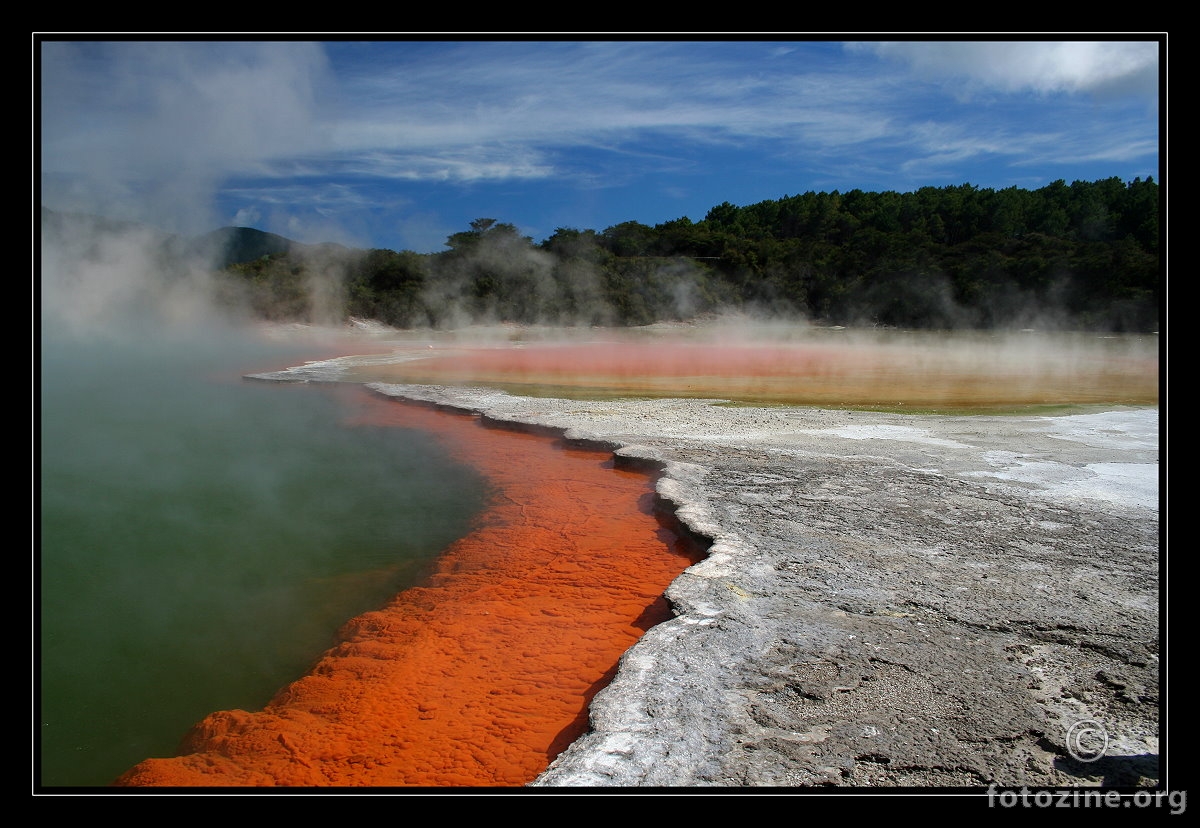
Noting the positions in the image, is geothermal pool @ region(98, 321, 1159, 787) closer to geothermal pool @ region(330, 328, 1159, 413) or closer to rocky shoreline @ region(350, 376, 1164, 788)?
rocky shoreline @ region(350, 376, 1164, 788)

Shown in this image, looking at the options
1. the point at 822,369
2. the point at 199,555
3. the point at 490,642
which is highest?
the point at 822,369

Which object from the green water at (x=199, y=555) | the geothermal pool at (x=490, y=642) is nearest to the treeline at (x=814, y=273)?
the geothermal pool at (x=490, y=642)

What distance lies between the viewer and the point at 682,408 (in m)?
8.84

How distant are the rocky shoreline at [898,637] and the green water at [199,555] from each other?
1.61 m

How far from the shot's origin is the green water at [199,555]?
2.94m

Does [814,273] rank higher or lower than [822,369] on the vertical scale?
higher

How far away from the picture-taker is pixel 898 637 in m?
2.75

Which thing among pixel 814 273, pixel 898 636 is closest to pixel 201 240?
pixel 814 273

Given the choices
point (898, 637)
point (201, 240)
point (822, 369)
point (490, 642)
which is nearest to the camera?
point (898, 637)

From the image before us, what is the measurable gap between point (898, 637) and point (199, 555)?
3874 millimetres

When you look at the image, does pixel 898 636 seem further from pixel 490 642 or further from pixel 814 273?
pixel 814 273

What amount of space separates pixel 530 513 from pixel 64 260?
90.9 ft
